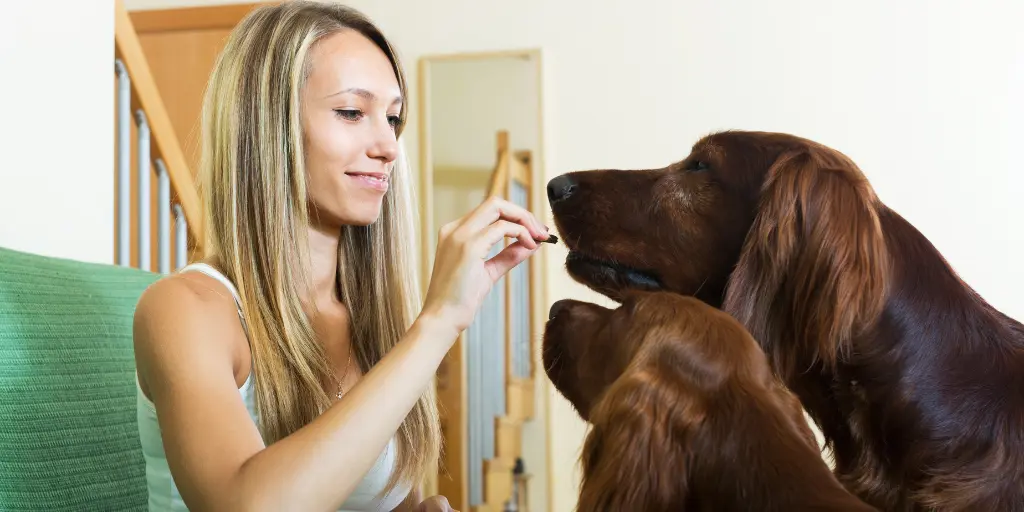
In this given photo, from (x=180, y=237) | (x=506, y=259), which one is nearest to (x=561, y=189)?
(x=506, y=259)

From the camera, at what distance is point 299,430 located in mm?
1122

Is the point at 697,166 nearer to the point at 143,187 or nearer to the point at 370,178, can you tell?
the point at 370,178

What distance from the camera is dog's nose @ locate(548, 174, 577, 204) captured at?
Answer: 1431 millimetres

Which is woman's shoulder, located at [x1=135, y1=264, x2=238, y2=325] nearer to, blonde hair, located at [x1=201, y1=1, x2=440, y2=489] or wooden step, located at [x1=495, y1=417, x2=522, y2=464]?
blonde hair, located at [x1=201, y1=1, x2=440, y2=489]

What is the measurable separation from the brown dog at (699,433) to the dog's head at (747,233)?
0.16 meters

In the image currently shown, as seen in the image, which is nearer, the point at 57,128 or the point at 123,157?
the point at 57,128

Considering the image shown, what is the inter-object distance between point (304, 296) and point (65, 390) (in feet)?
1.29

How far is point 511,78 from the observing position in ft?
12.8

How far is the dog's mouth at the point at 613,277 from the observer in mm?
1338

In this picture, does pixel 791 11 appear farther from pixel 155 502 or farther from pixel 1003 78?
pixel 155 502

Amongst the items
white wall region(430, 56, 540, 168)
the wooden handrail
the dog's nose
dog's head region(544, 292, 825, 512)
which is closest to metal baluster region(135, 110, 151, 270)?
the wooden handrail

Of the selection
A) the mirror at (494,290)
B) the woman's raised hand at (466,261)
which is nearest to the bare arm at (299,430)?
the woman's raised hand at (466,261)

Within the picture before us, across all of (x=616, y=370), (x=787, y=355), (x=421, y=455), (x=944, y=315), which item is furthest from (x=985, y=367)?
(x=421, y=455)

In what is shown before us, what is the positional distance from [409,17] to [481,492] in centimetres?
203
